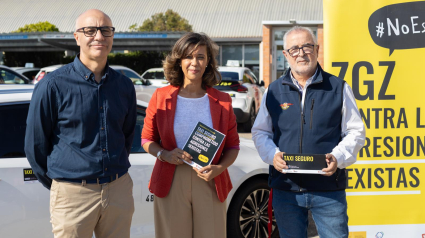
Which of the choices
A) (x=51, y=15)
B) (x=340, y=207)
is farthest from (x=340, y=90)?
(x=51, y=15)

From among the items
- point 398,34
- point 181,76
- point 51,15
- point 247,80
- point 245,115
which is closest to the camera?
point 181,76

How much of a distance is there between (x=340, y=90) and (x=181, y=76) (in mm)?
1056

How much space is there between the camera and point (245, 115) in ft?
41.0

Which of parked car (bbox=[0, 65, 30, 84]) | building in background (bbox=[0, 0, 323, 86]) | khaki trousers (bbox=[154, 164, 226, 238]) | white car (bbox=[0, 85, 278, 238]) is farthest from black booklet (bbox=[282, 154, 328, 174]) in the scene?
building in background (bbox=[0, 0, 323, 86])

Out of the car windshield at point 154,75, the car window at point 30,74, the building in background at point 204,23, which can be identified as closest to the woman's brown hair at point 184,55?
the car windshield at point 154,75

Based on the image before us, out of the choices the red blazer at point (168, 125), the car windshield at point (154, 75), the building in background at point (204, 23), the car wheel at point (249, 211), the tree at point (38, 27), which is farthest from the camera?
the tree at point (38, 27)

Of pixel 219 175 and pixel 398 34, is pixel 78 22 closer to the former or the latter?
pixel 219 175

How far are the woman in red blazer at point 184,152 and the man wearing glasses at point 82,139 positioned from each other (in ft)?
1.08

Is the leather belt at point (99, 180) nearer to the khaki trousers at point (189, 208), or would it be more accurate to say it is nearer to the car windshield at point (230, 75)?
the khaki trousers at point (189, 208)

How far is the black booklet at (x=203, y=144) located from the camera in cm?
300

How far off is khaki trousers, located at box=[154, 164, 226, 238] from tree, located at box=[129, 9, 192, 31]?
3325cm

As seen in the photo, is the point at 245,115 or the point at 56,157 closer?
the point at 56,157

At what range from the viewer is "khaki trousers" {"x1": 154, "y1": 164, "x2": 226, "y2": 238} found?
10.0 feet

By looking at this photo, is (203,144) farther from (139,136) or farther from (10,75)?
(10,75)
